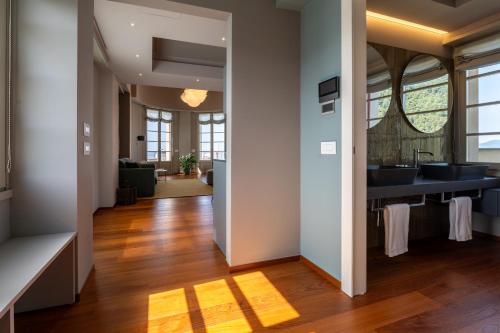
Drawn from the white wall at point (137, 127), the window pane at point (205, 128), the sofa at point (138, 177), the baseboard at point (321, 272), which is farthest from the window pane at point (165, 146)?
the baseboard at point (321, 272)

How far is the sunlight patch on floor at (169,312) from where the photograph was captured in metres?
1.66

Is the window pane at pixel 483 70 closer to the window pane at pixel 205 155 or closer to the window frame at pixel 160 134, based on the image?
the window frame at pixel 160 134

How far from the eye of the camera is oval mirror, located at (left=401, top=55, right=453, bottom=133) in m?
3.17

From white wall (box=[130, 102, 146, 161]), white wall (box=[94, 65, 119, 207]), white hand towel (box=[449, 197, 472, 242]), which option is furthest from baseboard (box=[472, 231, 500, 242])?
white wall (box=[130, 102, 146, 161])

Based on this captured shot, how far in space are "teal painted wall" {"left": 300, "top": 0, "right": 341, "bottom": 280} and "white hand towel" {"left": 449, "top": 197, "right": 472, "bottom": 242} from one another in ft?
5.54

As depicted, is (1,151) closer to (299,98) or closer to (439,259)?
(299,98)

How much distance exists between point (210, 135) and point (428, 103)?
11.3 meters

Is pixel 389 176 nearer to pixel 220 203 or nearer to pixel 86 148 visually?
pixel 220 203

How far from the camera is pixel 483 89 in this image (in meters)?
3.28

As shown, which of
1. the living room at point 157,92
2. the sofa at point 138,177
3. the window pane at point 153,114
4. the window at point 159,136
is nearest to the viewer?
the living room at point 157,92

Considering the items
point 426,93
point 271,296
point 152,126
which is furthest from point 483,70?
point 152,126

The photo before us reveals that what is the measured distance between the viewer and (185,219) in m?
4.42

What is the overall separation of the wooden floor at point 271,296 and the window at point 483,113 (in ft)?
3.78

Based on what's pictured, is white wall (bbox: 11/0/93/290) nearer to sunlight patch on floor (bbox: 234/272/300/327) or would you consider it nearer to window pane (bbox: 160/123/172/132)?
sunlight patch on floor (bbox: 234/272/300/327)
